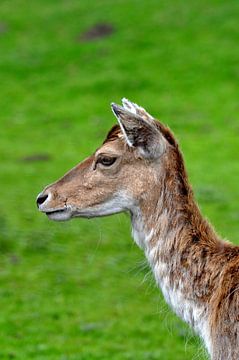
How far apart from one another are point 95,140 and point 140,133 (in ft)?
63.4

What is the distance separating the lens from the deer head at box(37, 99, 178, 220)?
696 cm

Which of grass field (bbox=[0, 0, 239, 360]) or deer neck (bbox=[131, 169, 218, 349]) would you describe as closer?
deer neck (bbox=[131, 169, 218, 349])

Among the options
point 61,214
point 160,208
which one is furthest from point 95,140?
point 160,208

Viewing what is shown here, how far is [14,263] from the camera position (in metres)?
14.8

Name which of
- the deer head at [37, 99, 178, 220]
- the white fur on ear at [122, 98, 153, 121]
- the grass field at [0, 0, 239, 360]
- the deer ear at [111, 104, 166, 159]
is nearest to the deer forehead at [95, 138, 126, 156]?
the deer head at [37, 99, 178, 220]

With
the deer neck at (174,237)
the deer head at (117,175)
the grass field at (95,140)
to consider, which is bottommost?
the deer neck at (174,237)

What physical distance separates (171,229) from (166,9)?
31.8 m

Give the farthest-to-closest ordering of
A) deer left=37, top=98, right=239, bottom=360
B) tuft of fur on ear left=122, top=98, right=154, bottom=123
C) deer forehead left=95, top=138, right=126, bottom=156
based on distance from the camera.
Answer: deer forehead left=95, top=138, right=126, bottom=156 → tuft of fur on ear left=122, top=98, right=154, bottom=123 → deer left=37, top=98, right=239, bottom=360

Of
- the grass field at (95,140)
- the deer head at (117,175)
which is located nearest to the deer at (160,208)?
the deer head at (117,175)

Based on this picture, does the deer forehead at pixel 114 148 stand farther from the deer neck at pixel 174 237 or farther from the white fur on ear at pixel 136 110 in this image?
the deer neck at pixel 174 237

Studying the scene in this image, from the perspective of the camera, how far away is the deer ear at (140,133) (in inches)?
267

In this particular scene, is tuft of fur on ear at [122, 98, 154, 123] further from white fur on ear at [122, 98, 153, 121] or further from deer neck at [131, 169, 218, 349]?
deer neck at [131, 169, 218, 349]

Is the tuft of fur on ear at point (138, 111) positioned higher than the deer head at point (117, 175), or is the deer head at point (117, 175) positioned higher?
the tuft of fur on ear at point (138, 111)

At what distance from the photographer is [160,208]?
7.01m
